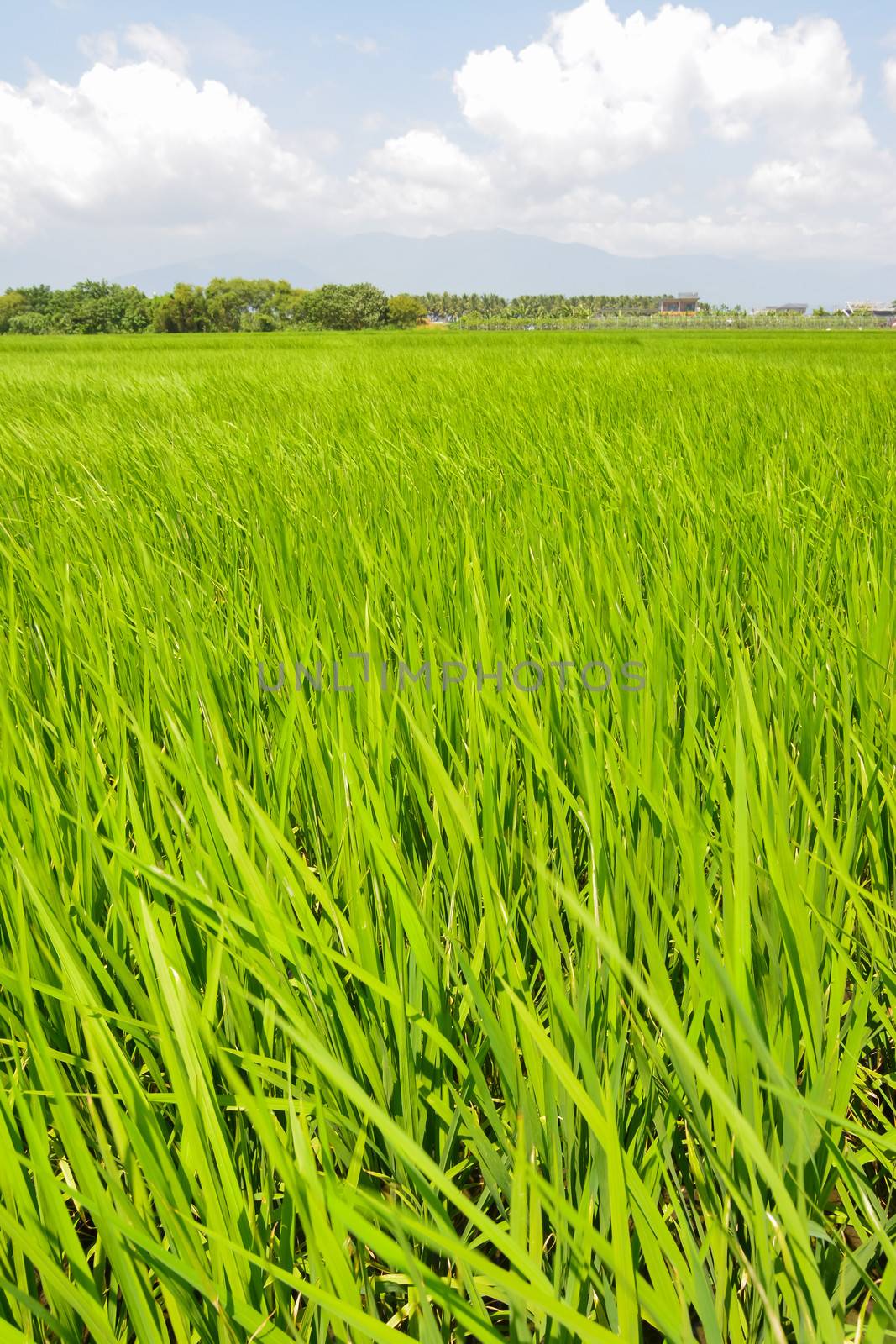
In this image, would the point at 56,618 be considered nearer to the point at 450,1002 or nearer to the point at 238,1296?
the point at 450,1002

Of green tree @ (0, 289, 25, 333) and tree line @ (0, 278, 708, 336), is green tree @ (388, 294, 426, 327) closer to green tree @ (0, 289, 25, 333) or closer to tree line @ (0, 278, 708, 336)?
A: tree line @ (0, 278, 708, 336)

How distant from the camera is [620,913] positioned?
60 cm

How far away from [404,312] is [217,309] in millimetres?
15134

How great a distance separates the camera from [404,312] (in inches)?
2623

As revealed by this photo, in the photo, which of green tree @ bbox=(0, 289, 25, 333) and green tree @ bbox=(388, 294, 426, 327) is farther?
green tree @ bbox=(0, 289, 25, 333)

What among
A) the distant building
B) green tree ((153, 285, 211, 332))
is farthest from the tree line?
the distant building

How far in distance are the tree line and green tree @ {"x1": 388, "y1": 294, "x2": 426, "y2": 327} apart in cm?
7

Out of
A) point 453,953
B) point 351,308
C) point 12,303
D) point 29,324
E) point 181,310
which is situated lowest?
point 453,953

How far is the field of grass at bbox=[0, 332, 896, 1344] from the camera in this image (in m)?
0.39

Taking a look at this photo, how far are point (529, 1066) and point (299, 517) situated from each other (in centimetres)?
130

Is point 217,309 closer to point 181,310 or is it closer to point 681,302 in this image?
point 181,310

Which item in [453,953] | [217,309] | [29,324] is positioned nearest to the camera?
[453,953]

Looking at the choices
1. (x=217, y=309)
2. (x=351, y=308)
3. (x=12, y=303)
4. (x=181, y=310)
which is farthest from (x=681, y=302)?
(x=12, y=303)

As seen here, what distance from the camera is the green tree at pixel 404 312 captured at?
6412cm
